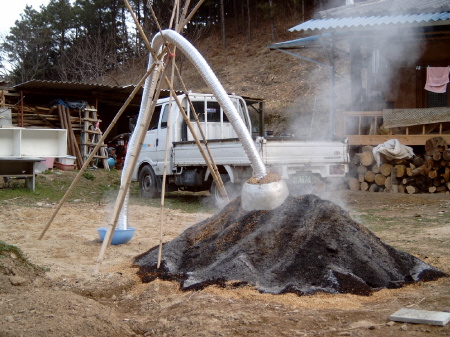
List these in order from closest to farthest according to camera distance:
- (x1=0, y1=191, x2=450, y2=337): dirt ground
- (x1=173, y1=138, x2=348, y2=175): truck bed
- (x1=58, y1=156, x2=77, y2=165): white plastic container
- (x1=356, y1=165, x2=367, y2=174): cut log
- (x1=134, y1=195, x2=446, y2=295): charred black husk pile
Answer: (x1=0, y1=191, x2=450, y2=337): dirt ground, (x1=134, y1=195, x2=446, y2=295): charred black husk pile, (x1=173, y1=138, x2=348, y2=175): truck bed, (x1=356, y1=165, x2=367, y2=174): cut log, (x1=58, y1=156, x2=77, y2=165): white plastic container

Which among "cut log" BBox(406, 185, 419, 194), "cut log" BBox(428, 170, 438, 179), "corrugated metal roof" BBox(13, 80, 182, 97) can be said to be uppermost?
"corrugated metal roof" BBox(13, 80, 182, 97)

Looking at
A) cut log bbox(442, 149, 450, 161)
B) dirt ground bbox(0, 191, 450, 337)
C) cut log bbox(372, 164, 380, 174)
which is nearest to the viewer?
dirt ground bbox(0, 191, 450, 337)

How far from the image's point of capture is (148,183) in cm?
1266

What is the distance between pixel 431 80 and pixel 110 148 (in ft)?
39.0

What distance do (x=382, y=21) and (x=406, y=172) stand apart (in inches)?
135

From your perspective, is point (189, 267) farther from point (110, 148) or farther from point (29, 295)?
point (110, 148)

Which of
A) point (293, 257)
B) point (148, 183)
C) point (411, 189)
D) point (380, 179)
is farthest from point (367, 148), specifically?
point (293, 257)

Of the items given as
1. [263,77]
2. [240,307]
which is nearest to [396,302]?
[240,307]

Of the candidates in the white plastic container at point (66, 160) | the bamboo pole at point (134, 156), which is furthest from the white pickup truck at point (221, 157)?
the white plastic container at point (66, 160)

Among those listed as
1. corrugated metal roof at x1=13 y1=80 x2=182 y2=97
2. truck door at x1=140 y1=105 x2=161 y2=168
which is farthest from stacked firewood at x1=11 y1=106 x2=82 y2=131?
truck door at x1=140 y1=105 x2=161 y2=168

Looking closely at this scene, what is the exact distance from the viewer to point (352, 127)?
44.4 feet

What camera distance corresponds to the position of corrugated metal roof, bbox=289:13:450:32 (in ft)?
37.8

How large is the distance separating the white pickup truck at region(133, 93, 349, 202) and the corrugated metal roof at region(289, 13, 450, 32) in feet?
8.96

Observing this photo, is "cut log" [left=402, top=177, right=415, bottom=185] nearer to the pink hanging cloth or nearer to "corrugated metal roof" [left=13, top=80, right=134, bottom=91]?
the pink hanging cloth
